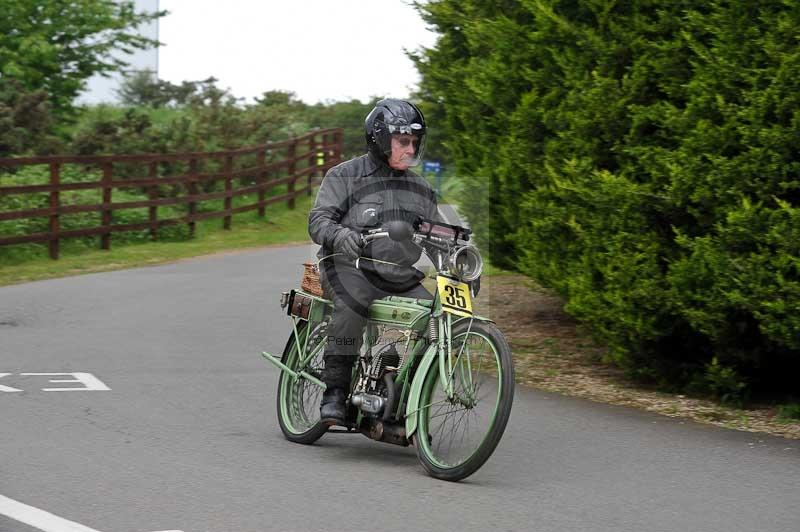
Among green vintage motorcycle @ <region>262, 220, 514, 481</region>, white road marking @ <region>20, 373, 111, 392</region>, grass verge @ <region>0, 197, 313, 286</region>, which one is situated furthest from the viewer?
grass verge @ <region>0, 197, 313, 286</region>

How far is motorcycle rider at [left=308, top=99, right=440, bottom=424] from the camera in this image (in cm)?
741

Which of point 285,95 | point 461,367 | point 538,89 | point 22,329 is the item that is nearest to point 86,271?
point 22,329

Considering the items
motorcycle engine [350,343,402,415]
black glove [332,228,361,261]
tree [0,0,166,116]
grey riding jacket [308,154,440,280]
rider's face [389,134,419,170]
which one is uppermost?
tree [0,0,166,116]

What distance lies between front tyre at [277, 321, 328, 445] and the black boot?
0.37 m

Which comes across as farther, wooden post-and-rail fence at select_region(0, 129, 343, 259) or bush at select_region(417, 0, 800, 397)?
wooden post-and-rail fence at select_region(0, 129, 343, 259)

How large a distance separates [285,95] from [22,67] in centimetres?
1578

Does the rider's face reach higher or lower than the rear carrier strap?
higher

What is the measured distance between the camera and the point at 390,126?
7332 millimetres

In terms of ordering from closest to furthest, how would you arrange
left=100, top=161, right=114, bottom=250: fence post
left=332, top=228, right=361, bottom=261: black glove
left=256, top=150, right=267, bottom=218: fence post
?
1. left=332, top=228, right=361, bottom=261: black glove
2. left=100, top=161, right=114, bottom=250: fence post
3. left=256, top=150, right=267, bottom=218: fence post

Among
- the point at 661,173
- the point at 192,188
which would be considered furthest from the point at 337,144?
the point at 661,173

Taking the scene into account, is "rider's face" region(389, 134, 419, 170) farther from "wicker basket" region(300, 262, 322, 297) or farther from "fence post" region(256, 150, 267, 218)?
"fence post" region(256, 150, 267, 218)

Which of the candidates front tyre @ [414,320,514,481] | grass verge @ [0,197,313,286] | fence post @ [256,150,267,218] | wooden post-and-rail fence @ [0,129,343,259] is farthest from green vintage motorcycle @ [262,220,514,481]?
fence post @ [256,150,267,218]

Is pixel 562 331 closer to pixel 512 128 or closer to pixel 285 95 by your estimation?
pixel 512 128

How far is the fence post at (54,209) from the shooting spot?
20.0 meters
